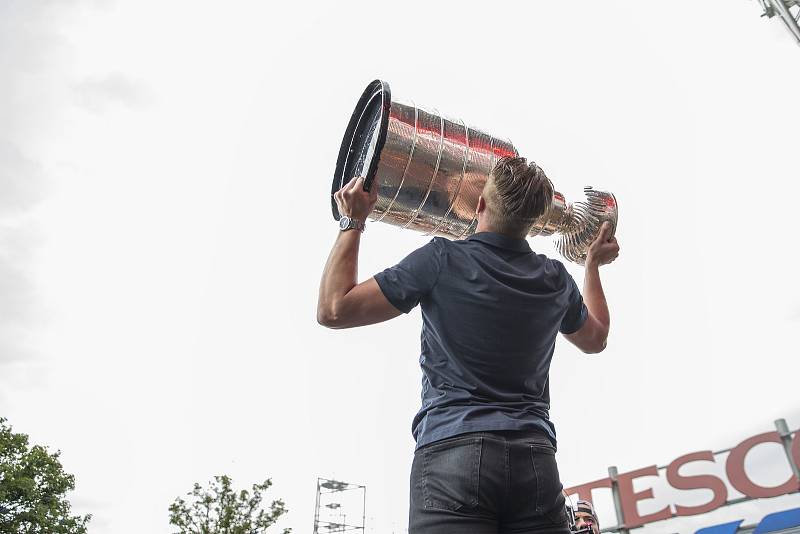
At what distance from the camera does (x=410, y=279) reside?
152 cm

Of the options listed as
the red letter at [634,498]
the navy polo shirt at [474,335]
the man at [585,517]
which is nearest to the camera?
the navy polo shirt at [474,335]

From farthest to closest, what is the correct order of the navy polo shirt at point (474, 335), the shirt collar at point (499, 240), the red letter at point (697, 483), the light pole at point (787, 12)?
1. the red letter at point (697, 483)
2. the light pole at point (787, 12)
3. the shirt collar at point (499, 240)
4. the navy polo shirt at point (474, 335)

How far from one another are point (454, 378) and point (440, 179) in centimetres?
97

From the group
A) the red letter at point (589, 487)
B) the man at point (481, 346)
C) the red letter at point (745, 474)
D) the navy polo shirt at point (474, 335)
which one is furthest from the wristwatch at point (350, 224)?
the red letter at point (589, 487)

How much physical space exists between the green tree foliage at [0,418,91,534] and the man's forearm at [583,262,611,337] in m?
25.6

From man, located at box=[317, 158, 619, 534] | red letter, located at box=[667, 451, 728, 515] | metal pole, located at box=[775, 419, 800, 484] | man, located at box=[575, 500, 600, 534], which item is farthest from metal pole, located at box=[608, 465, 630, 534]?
man, located at box=[317, 158, 619, 534]

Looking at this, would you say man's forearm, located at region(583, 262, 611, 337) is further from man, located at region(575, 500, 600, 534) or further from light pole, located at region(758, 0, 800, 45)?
light pole, located at region(758, 0, 800, 45)

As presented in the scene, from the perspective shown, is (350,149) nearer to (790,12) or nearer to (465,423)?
(465,423)

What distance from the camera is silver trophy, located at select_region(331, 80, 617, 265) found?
214cm

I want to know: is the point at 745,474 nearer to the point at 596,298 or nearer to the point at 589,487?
the point at 589,487

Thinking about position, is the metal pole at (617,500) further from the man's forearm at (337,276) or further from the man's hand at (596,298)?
the man's forearm at (337,276)

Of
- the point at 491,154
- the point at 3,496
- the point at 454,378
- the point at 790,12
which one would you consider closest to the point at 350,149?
the point at 491,154

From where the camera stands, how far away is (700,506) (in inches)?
691

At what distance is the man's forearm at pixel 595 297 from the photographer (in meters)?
2.13
